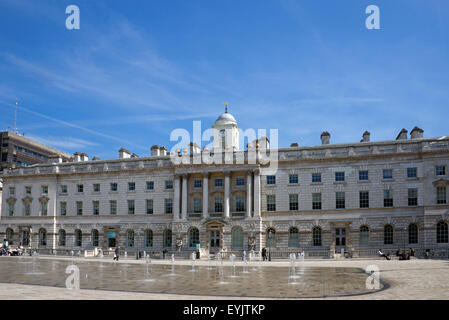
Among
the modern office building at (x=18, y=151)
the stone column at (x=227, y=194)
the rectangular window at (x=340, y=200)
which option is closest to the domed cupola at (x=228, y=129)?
the stone column at (x=227, y=194)

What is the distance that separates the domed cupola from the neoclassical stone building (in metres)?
0.17

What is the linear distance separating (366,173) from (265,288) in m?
35.2

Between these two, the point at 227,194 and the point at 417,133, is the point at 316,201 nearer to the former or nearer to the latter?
the point at 227,194

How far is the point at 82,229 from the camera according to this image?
61.0 meters

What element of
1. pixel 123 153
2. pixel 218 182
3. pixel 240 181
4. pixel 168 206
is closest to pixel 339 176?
pixel 240 181

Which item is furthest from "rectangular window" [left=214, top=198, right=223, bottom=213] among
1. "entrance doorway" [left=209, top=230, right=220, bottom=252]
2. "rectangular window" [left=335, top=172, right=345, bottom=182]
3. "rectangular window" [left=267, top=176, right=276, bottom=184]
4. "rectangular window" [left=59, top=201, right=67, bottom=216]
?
"rectangular window" [left=59, top=201, right=67, bottom=216]

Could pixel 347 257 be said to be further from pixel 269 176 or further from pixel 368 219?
pixel 269 176

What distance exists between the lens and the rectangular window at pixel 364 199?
50.2m

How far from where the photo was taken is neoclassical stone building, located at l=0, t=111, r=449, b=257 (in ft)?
159

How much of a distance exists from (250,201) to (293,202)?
5327mm

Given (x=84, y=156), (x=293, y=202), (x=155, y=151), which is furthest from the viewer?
(x=84, y=156)

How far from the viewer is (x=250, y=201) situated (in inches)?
2084

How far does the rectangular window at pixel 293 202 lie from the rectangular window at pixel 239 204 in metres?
5.93

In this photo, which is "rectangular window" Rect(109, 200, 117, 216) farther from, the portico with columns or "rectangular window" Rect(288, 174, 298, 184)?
"rectangular window" Rect(288, 174, 298, 184)
